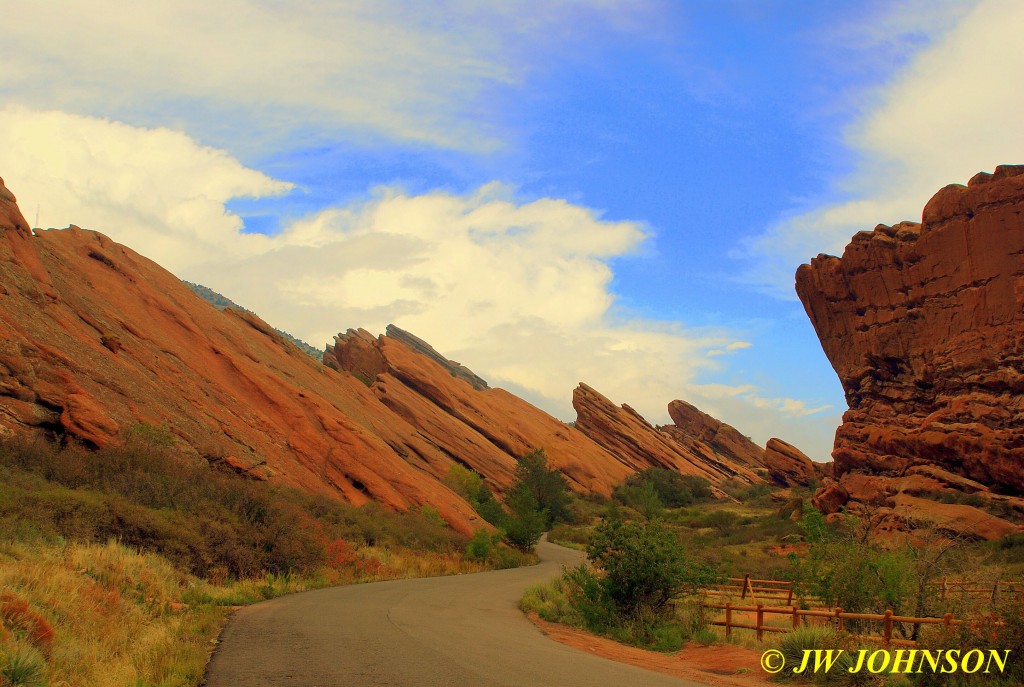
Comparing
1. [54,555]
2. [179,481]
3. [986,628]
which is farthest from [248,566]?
[986,628]

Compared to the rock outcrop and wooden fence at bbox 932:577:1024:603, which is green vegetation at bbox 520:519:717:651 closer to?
wooden fence at bbox 932:577:1024:603

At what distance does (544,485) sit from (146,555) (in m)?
40.9

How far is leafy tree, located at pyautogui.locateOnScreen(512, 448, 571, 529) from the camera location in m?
53.4

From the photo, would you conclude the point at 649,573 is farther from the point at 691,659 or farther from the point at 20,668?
the point at 20,668

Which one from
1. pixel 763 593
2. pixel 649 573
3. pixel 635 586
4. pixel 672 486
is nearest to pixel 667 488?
pixel 672 486

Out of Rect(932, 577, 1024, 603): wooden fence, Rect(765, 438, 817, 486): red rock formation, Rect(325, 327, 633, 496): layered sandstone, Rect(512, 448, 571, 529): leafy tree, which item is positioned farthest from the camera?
Rect(765, 438, 817, 486): red rock formation

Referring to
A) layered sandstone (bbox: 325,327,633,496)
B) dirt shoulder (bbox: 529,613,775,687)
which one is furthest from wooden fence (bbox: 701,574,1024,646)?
layered sandstone (bbox: 325,327,633,496)

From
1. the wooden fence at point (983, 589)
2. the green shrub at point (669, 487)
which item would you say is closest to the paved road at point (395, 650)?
the wooden fence at point (983, 589)

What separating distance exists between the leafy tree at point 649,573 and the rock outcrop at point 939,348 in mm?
18458

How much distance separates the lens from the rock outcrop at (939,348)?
107 ft

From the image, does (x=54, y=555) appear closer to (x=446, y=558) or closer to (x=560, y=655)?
(x=560, y=655)

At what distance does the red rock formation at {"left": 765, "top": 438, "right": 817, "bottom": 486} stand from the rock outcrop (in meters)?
28.5

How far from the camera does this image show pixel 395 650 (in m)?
10.1

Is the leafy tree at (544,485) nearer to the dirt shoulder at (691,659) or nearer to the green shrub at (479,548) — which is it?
the green shrub at (479,548)
